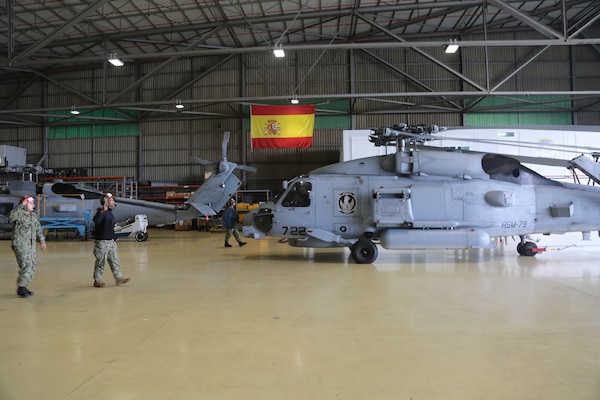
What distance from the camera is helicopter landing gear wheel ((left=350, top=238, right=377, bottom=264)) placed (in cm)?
848

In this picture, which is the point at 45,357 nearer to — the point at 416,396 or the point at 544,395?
the point at 416,396

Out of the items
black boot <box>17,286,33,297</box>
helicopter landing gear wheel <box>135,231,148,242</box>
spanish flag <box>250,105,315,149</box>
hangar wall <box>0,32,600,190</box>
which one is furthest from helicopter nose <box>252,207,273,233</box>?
hangar wall <box>0,32,600,190</box>

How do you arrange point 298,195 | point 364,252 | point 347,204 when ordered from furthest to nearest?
1. point 298,195
2. point 347,204
3. point 364,252

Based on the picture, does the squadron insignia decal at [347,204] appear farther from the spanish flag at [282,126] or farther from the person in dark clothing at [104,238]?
the spanish flag at [282,126]

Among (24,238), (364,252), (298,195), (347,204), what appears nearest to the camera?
(24,238)

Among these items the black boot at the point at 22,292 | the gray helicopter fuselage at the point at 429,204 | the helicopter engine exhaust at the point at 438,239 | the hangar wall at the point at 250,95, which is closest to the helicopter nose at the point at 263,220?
the gray helicopter fuselage at the point at 429,204

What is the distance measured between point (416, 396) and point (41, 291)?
618cm

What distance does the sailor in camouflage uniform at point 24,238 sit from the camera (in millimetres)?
5613

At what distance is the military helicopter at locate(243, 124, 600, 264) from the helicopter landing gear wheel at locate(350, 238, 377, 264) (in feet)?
0.08

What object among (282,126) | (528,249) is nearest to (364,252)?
(528,249)

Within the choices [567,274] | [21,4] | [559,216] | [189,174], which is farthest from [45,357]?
[189,174]

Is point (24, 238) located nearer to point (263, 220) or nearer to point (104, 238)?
point (104, 238)

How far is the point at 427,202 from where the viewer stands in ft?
28.1

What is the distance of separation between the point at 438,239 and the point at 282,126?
14.7m
